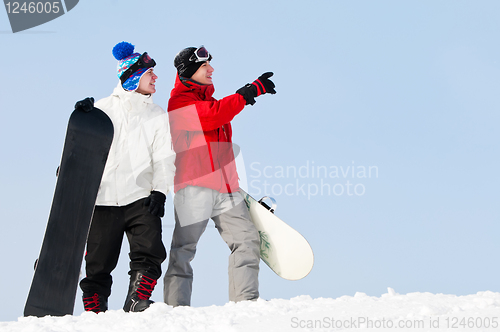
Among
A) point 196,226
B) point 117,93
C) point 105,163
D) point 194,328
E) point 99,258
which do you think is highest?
point 117,93

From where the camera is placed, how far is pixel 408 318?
258 cm

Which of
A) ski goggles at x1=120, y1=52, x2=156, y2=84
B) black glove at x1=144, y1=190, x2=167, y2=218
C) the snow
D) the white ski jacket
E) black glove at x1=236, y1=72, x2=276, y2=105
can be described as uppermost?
ski goggles at x1=120, y1=52, x2=156, y2=84

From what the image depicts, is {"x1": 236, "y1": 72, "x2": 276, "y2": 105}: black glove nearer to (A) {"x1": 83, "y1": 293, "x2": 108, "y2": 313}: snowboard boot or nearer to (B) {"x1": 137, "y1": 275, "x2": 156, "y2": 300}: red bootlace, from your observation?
(B) {"x1": 137, "y1": 275, "x2": 156, "y2": 300}: red bootlace

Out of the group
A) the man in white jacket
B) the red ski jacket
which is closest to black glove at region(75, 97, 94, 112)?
the man in white jacket

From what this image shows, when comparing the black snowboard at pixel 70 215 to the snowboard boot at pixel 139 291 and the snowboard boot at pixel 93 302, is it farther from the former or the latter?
the snowboard boot at pixel 139 291

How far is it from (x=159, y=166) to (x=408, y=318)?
79.3 inches

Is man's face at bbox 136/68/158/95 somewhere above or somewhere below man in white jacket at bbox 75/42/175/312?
above

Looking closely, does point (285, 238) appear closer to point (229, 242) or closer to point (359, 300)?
point (229, 242)

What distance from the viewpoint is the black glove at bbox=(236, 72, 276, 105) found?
3893 millimetres

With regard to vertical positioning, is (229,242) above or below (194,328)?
above

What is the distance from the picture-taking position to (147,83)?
12.8 ft

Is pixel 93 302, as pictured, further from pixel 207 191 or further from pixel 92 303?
pixel 207 191

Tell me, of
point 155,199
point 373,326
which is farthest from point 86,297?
point 373,326

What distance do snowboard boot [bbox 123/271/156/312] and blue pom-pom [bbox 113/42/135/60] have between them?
165cm
